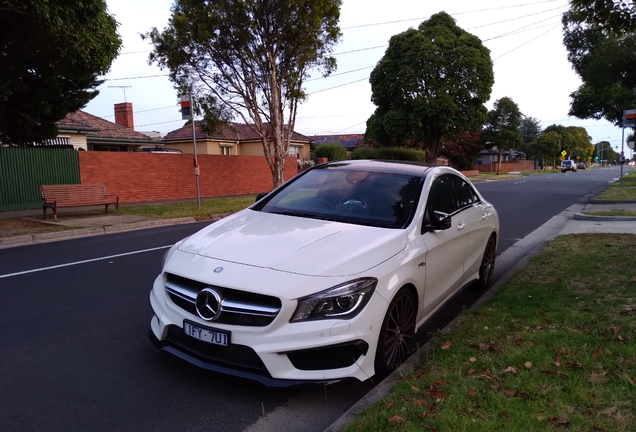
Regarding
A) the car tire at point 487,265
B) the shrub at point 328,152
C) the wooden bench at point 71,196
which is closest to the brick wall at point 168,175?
the wooden bench at point 71,196

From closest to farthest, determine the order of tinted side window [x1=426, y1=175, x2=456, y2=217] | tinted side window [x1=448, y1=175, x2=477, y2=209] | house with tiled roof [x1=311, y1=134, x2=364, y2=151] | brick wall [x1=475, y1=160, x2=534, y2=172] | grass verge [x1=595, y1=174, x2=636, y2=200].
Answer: tinted side window [x1=426, y1=175, x2=456, y2=217] → tinted side window [x1=448, y1=175, x2=477, y2=209] → grass verge [x1=595, y1=174, x2=636, y2=200] → house with tiled roof [x1=311, y1=134, x2=364, y2=151] → brick wall [x1=475, y1=160, x2=534, y2=172]

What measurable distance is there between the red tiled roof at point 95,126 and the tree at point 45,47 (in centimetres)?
845

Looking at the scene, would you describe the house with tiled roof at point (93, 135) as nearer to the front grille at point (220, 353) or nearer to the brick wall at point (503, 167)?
the front grille at point (220, 353)

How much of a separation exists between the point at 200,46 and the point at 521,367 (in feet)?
55.0

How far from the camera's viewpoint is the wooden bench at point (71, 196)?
1302 centimetres

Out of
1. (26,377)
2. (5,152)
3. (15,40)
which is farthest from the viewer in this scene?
(5,152)

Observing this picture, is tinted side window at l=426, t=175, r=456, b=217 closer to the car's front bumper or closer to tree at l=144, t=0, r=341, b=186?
the car's front bumper

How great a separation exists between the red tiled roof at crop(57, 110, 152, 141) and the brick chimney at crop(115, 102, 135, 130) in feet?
15.6

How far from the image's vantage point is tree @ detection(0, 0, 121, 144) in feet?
32.1

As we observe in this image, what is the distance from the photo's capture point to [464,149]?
51.8m

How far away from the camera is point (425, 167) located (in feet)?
16.7

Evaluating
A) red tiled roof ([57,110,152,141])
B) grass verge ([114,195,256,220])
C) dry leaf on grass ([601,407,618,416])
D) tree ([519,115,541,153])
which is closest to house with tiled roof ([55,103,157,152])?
red tiled roof ([57,110,152,141])

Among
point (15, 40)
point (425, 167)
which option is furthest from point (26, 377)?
point (15, 40)

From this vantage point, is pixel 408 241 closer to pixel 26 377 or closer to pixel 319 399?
pixel 319 399
